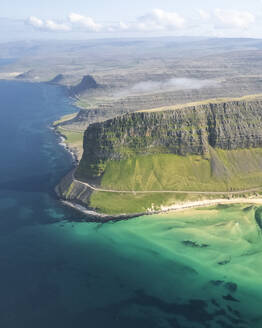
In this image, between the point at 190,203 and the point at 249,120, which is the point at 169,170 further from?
the point at 249,120

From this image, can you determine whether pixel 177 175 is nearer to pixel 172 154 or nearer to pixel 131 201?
pixel 172 154

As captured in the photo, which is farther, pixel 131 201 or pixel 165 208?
pixel 131 201

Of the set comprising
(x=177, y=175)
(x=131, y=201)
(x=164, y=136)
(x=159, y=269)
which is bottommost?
(x=159, y=269)

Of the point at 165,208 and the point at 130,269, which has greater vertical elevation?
the point at 165,208

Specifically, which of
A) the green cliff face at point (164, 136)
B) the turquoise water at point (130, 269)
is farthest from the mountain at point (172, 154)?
the turquoise water at point (130, 269)

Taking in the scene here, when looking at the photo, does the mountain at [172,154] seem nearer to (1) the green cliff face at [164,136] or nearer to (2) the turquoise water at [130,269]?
(1) the green cliff face at [164,136]

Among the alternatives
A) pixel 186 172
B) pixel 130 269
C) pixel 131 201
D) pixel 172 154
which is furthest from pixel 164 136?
pixel 130 269
